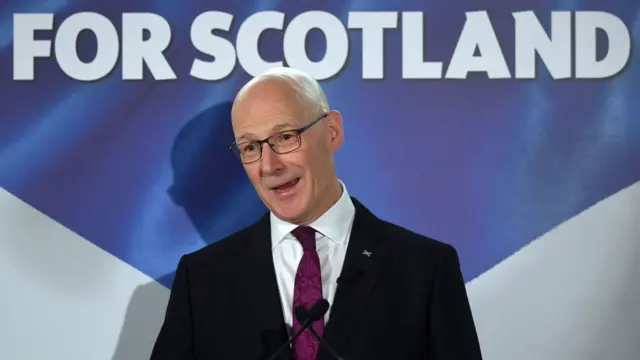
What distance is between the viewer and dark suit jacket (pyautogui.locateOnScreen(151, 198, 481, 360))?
1806mm

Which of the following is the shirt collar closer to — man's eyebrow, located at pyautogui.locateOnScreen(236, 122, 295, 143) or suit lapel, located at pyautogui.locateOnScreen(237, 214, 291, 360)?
suit lapel, located at pyautogui.locateOnScreen(237, 214, 291, 360)

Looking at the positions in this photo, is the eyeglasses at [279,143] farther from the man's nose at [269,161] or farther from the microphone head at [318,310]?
the microphone head at [318,310]

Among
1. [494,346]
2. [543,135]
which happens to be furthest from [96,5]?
[494,346]

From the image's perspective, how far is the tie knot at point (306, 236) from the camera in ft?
6.26

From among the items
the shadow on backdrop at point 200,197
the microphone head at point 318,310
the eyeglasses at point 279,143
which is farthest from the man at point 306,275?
the shadow on backdrop at point 200,197

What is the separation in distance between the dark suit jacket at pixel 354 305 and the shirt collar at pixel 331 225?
1.1 inches

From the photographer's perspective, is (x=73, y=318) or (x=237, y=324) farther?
(x=73, y=318)

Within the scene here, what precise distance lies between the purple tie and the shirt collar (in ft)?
0.07

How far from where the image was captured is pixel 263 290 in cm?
190

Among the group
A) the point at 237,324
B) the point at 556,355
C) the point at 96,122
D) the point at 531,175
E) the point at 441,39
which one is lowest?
the point at 556,355

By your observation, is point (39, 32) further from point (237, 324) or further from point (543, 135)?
point (543, 135)

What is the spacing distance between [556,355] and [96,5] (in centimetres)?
174

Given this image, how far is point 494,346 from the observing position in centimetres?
252

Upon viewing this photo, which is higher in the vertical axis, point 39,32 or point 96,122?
point 39,32
